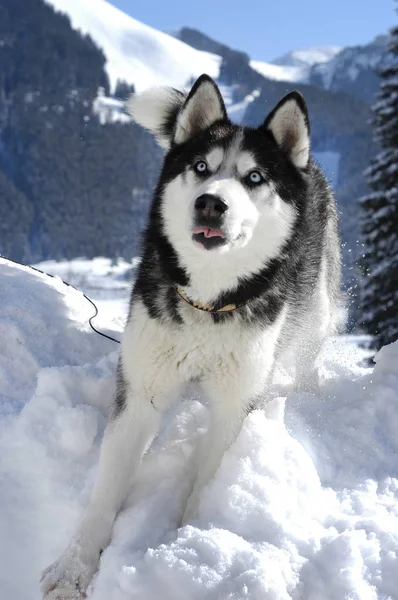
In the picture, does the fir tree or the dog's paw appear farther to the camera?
the fir tree

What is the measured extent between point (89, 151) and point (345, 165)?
61.5 meters

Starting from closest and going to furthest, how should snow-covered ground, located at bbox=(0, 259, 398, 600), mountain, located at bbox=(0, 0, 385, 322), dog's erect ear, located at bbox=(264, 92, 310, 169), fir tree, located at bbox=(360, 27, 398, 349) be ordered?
snow-covered ground, located at bbox=(0, 259, 398, 600)
dog's erect ear, located at bbox=(264, 92, 310, 169)
fir tree, located at bbox=(360, 27, 398, 349)
mountain, located at bbox=(0, 0, 385, 322)

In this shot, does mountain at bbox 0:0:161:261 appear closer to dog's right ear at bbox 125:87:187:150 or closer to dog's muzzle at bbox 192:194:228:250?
dog's right ear at bbox 125:87:187:150

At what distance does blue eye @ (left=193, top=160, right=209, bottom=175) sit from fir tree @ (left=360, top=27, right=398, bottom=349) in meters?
10.8

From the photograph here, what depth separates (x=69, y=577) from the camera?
2.19m

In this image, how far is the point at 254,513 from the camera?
2.28m

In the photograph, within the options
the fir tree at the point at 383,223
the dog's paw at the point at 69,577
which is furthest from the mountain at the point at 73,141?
the dog's paw at the point at 69,577

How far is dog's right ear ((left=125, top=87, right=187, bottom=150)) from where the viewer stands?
352cm

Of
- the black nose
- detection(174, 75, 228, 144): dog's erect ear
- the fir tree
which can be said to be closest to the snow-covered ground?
the black nose

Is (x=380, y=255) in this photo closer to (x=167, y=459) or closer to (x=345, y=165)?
(x=167, y=459)

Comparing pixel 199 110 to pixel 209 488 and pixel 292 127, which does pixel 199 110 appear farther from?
pixel 209 488

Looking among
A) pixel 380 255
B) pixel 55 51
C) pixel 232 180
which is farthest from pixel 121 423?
pixel 55 51

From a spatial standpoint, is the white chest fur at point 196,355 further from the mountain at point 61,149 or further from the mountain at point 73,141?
the mountain at point 61,149

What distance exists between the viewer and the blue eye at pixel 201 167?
2.64 meters
